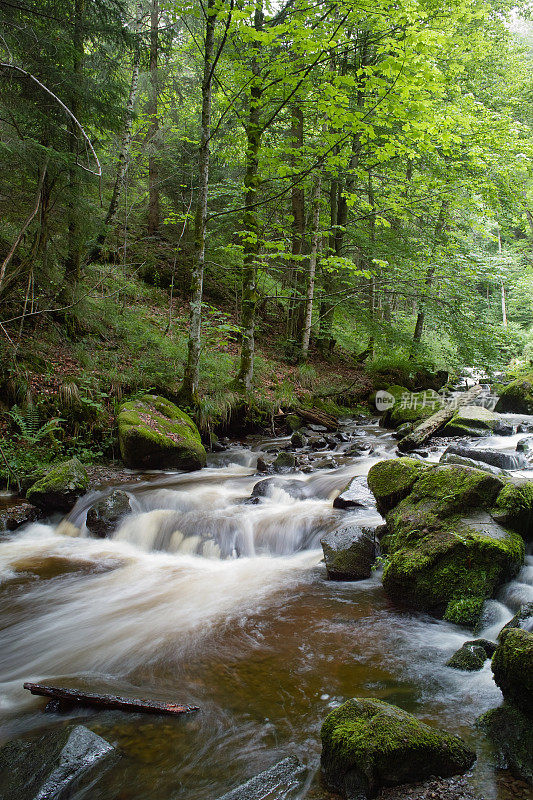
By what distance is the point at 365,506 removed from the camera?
6.53 m

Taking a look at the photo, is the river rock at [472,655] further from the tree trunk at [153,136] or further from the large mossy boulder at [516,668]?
the tree trunk at [153,136]

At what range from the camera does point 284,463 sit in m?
9.24

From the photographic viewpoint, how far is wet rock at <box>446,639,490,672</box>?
10.6 feet

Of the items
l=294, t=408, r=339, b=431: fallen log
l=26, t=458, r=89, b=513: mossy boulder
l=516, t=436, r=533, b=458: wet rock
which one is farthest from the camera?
l=294, t=408, r=339, b=431: fallen log

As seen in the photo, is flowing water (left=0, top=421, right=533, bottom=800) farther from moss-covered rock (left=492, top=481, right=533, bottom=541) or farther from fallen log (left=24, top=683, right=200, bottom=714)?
moss-covered rock (left=492, top=481, right=533, bottom=541)

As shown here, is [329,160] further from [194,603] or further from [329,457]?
[194,603]

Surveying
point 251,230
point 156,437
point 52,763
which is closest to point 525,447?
point 156,437

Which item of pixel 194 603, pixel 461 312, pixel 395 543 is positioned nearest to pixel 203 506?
pixel 194 603

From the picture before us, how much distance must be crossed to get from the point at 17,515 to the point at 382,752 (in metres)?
6.10

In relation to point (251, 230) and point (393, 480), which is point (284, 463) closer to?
point (393, 480)

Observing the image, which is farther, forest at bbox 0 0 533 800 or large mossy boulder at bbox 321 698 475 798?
forest at bbox 0 0 533 800

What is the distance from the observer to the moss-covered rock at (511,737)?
2.30m

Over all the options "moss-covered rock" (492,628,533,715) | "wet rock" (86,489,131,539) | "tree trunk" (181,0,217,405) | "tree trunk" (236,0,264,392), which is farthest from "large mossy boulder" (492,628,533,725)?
"tree trunk" (236,0,264,392)

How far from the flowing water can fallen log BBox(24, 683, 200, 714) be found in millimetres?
58
